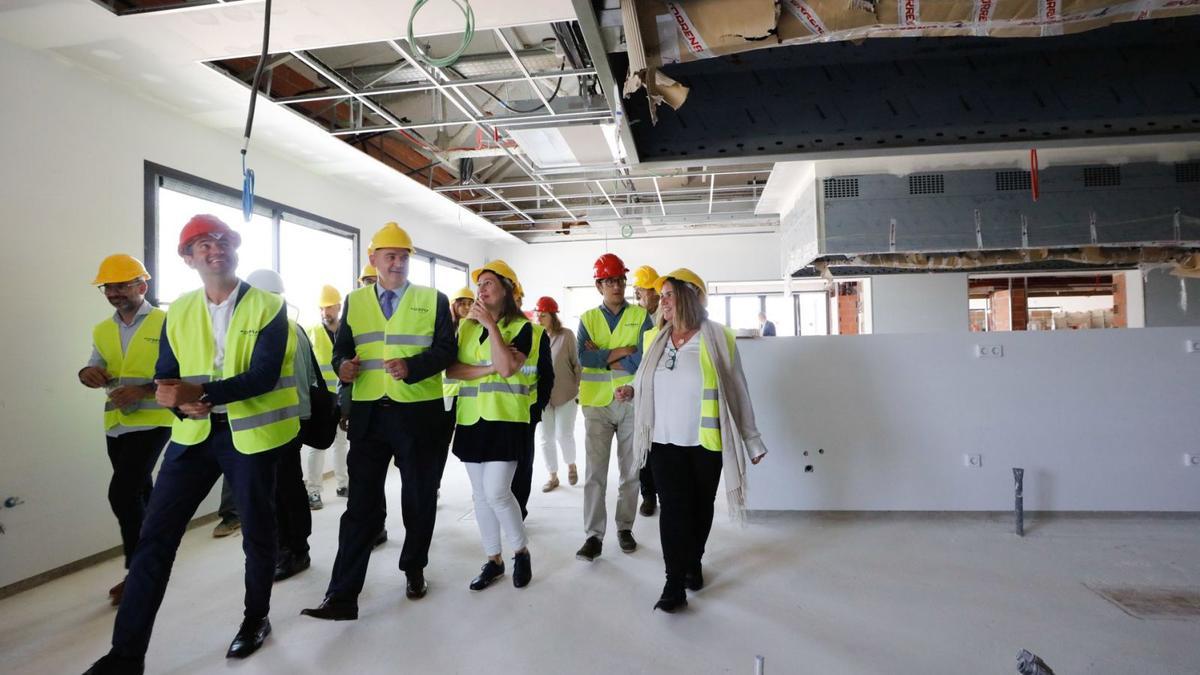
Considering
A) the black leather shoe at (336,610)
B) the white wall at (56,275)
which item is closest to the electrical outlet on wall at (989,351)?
the black leather shoe at (336,610)

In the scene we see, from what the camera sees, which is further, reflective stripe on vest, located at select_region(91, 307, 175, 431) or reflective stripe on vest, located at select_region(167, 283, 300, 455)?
reflective stripe on vest, located at select_region(91, 307, 175, 431)

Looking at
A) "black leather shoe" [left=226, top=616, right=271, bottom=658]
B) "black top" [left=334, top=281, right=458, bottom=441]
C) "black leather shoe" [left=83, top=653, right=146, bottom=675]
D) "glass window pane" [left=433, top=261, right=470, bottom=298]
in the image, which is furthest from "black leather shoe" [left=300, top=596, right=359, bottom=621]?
"glass window pane" [left=433, top=261, right=470, bottom=298]

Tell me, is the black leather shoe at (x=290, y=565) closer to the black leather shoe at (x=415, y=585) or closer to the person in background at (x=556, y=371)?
the black leather shoe at (x=415, y=585)

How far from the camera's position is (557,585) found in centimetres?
294

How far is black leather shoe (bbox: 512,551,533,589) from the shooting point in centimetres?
290

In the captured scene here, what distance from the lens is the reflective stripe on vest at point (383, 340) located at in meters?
2.59

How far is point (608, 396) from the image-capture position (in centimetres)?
337

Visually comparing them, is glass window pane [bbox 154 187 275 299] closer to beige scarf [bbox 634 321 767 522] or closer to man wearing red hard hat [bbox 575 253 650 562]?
man wearing red hard hat [bbox 575 253 650 562]

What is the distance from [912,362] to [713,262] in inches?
278

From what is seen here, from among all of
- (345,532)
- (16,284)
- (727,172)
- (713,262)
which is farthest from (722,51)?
(713,262)

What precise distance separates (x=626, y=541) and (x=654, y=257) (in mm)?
8060

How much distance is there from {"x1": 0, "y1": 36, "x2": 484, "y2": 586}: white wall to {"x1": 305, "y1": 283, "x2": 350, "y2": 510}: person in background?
1.19 meters

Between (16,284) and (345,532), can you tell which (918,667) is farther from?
(16,284)

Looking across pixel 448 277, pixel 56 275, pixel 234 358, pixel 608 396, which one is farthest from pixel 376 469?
pixel 448 277
